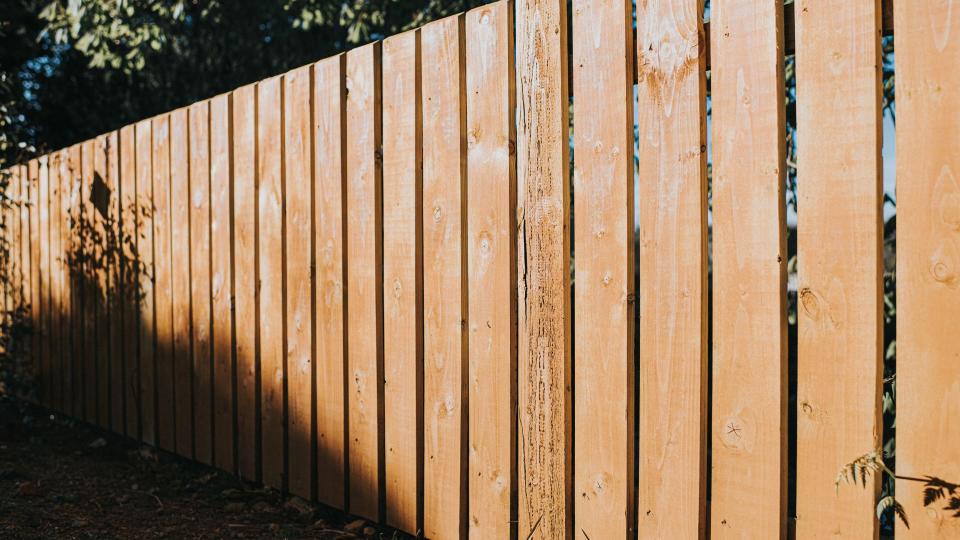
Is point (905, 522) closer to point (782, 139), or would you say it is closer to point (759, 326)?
point (759, 326)

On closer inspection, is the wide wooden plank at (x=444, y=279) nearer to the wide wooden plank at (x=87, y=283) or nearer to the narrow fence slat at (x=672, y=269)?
the narrow fence slat at (x=672, y=269)

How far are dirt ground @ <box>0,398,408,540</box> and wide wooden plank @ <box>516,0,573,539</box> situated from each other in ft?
2.63

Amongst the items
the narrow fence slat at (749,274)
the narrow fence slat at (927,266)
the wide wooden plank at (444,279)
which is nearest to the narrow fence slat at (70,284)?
the wide wooden plank at (444,279)

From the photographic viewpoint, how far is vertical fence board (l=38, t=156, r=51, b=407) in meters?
5.20

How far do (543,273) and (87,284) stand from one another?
3.52 metres

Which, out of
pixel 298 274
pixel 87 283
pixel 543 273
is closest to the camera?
pixel 543 273

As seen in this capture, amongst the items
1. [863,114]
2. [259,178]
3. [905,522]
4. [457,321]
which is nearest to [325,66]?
[259,178]

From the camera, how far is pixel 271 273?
3.41 metres

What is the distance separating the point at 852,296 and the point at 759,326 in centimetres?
22

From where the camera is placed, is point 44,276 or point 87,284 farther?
point 44,276

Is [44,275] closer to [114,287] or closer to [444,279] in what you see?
[114,287]

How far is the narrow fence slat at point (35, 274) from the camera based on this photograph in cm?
533

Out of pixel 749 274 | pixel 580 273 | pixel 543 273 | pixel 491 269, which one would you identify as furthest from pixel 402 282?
pixel 749 274

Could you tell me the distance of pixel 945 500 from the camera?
1630 millimetres
